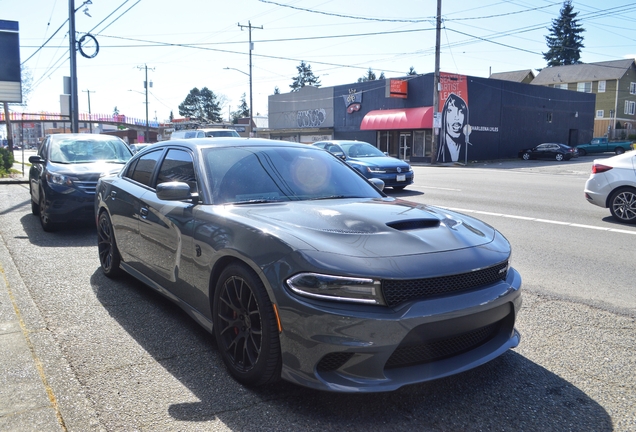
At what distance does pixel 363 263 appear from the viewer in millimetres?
2799

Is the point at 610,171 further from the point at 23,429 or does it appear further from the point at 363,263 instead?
the point at 23,429

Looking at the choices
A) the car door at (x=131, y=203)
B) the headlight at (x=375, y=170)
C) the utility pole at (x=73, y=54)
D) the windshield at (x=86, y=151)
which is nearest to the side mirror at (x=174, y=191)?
the car door at (x=131, y=203)

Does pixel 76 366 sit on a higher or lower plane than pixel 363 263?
lower

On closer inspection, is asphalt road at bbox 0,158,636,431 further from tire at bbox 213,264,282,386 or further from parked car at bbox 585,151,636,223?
parked car at bbox 585,151,636,223

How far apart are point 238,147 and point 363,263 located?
203 cm

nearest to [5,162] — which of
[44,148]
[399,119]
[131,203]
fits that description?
[44,148]

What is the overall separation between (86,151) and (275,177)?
22.2ft

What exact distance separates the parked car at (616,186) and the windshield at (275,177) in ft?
22.9

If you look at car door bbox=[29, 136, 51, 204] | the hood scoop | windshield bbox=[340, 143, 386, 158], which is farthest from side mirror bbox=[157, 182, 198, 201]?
windshield bbox=[340, 143, 386, 158]

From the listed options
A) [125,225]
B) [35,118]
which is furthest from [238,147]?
[35,118]

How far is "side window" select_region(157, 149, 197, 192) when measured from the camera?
4233mm

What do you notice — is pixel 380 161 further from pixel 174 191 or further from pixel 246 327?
pixel 246 327

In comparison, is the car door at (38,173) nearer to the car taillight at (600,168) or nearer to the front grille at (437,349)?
the front grille at (437,349)

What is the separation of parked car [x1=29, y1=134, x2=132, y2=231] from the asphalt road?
204 centimetres
